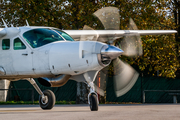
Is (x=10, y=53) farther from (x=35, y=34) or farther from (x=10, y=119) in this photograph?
(x=10, y=119)

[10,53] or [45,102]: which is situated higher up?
[10,53]

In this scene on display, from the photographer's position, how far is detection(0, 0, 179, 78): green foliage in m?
19.5

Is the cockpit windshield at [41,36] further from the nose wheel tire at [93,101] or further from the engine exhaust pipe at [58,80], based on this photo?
the nose wheel tire at [93,101]

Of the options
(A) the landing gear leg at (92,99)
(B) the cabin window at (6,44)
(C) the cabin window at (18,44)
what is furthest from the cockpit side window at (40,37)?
(A) the landing gear leg at (92,99)

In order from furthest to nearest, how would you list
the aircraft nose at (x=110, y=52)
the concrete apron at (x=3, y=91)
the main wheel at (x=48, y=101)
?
the concrete apron at (x=3, y=91)
the main wheel at (x=48, y=101)
the aircraft nose at (x=110, y=52)

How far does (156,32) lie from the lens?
15891 mm

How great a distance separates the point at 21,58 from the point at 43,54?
998mm

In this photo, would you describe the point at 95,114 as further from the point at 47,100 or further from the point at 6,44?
the point at 6,44

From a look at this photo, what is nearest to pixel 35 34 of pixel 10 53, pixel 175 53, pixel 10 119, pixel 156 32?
pixel 10 53

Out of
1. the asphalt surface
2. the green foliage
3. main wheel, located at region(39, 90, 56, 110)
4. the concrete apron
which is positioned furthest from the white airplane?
the concrete apron

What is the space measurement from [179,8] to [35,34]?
12979mm

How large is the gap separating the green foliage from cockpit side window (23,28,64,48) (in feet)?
25.9

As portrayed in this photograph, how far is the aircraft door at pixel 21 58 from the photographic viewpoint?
11375mm

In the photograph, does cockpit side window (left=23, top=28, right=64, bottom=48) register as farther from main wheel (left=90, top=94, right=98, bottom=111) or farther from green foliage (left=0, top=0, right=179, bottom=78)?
green foliage (left=0, top=0, right=179, bottom=78)
